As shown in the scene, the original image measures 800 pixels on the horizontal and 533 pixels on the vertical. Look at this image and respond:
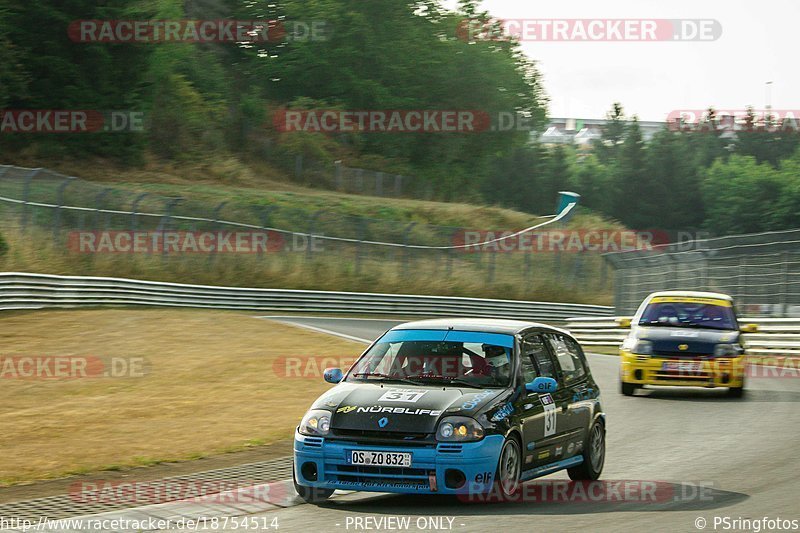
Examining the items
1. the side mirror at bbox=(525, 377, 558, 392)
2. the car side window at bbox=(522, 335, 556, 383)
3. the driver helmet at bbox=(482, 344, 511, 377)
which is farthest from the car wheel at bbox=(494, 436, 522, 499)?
the car side window at bbox=(522, 335, 556, 383)

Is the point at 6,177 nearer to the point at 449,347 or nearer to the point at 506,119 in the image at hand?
the point at 449,347

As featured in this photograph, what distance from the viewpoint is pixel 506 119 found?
273ft

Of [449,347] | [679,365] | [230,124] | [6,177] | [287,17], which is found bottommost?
[679,365]

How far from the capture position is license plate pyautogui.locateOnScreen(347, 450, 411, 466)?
26.8ft

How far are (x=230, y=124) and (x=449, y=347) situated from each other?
66.5 m

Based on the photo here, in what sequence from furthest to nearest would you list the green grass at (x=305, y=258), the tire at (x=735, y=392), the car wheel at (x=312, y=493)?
1. the green grass at (x=305, y=258)
2. the tire at (x=735, y=392)
3. the car wheel at (x=312, y=493)

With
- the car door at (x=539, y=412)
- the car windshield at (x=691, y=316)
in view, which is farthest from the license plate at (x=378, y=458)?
the car windshield at (x=691, y=316)

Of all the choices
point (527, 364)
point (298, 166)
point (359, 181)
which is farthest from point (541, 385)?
point (298, 166)

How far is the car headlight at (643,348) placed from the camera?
17266 mm

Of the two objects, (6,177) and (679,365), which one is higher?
(6,177)

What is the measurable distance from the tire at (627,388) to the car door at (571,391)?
23.6ft

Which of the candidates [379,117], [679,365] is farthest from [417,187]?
[679,365]

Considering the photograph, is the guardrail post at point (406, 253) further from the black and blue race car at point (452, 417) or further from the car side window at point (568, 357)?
the black and blue race car at point (452, 417)

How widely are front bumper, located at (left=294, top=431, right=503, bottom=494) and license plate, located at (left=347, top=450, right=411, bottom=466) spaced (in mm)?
29
